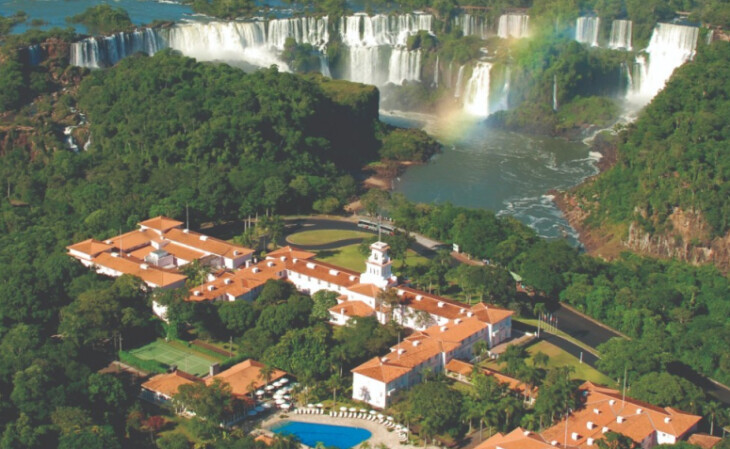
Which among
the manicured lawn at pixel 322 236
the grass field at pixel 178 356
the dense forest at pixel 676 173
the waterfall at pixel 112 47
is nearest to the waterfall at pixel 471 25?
the waterfall at pixel 112 47

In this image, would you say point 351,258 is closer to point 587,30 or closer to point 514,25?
point 514,25

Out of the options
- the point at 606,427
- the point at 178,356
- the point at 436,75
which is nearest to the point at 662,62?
the point at 436,75

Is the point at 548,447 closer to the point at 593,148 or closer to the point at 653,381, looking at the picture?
the point at 653,381

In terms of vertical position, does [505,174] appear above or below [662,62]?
below

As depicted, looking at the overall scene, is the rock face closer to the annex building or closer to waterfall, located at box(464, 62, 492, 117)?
the annex building

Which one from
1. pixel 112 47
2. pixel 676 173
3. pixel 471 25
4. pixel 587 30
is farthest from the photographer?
pixel 471 25

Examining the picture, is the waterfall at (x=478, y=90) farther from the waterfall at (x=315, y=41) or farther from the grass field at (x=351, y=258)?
the grass field at (x=351, y=258)
